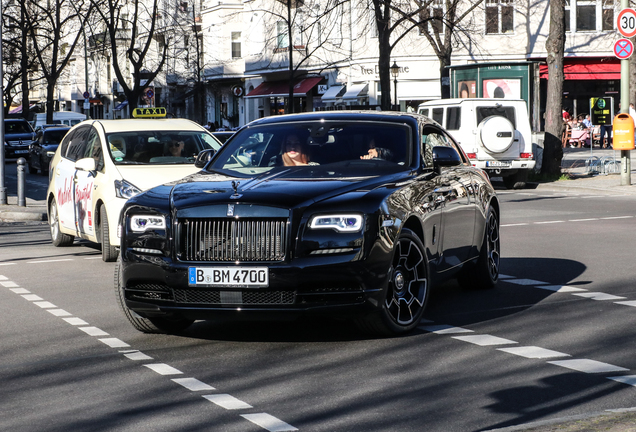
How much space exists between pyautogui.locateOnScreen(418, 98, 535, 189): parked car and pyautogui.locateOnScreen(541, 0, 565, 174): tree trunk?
6.38ft

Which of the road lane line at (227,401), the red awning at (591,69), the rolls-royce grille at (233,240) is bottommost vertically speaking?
the road lane line at (227,401)

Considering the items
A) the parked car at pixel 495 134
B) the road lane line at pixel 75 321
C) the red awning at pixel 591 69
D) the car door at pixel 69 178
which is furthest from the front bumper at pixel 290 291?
the red awning at pixel 591 69

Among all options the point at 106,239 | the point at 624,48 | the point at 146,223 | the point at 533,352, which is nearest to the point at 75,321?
the point at 146,223

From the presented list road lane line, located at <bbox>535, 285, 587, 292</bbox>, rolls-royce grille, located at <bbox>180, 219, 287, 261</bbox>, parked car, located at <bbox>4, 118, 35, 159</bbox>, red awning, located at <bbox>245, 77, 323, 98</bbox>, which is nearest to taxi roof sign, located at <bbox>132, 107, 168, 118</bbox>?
road lane line, located at <bbox>535, 285, 587, 292</bbox>

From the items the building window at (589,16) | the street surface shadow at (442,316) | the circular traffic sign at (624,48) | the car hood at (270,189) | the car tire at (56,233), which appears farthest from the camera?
the building window at (589,16)

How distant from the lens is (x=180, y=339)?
7.60 metres

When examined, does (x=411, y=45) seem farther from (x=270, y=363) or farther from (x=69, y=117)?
(x=270, y=363)

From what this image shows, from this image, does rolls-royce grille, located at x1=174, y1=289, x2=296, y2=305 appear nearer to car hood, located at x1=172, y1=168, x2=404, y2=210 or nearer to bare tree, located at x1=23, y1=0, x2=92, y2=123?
car hood, located at x1=172, y1=168, x2=404, y2=210

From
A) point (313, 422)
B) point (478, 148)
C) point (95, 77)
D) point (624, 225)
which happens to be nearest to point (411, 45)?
point (478, 148)

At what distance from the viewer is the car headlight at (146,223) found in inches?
284

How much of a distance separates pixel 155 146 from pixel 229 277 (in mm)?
6580

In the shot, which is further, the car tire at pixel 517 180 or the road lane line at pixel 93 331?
the car tire at pixel 517 180

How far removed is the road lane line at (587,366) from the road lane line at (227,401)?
2.03m

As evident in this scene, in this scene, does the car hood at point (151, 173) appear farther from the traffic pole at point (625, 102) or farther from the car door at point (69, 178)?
the traffic pole at point (625, 102)
